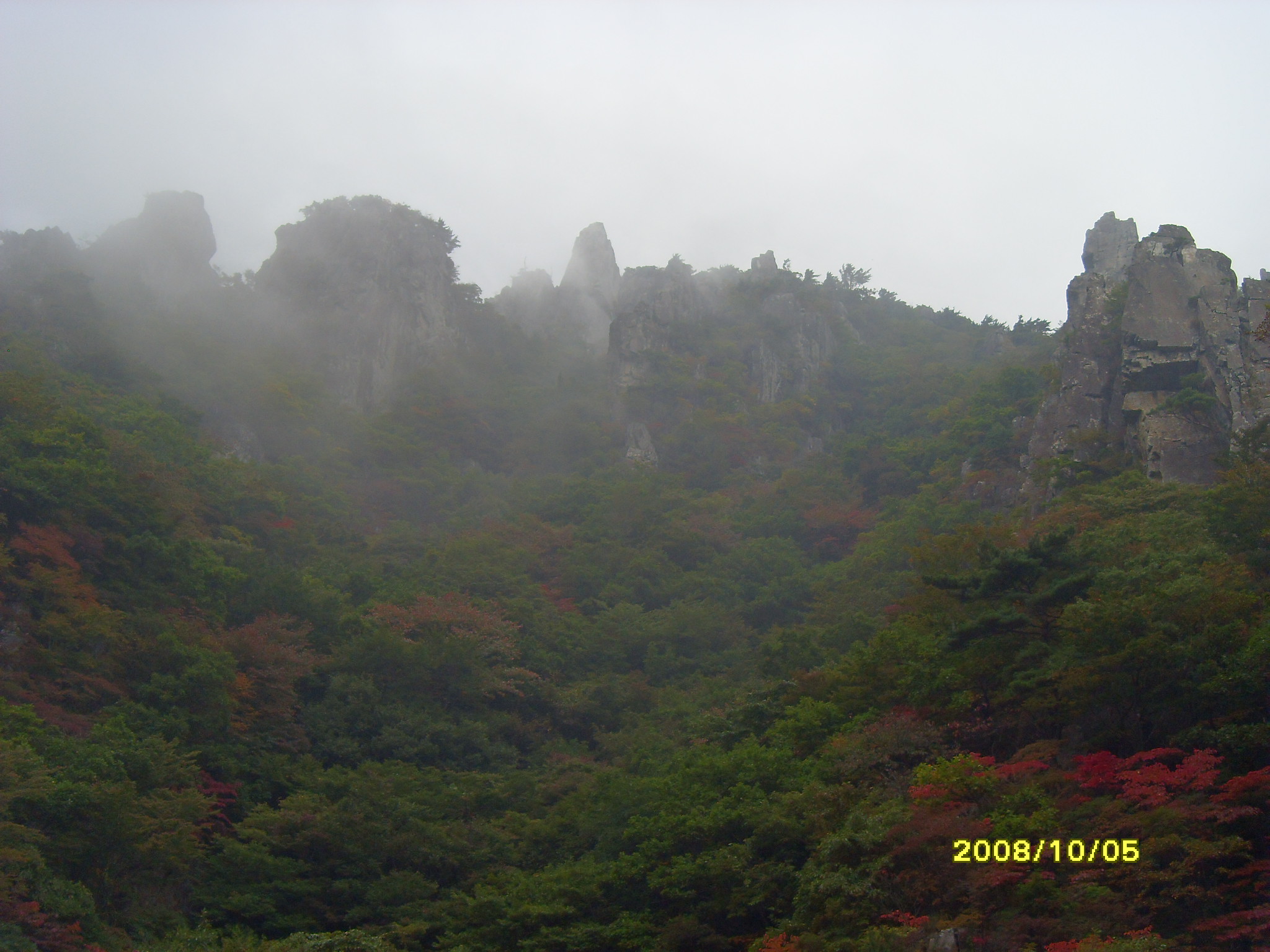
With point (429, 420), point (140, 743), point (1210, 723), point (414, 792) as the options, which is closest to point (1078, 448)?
point (1210, 723)

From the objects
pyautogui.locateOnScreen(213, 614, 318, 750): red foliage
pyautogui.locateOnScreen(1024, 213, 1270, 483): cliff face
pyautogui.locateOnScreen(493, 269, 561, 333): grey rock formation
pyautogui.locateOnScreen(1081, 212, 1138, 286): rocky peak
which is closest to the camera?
pyautogui.locateOnScreen(213, 614, 318, 750): red foliage

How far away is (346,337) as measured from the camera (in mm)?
48406

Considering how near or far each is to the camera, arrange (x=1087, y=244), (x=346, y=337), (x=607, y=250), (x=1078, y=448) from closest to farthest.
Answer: (x=1078, y=448) → (x=1087, y=244) → (x=346, y=337) → (x=607, y=250)

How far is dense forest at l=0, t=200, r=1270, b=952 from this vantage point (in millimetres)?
13430

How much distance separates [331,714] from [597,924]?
9874 mm

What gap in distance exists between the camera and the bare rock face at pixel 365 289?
48.1m

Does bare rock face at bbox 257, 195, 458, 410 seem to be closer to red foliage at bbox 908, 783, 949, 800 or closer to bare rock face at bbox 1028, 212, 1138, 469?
bare rock face at bbox 1028, 212, 1138, 469

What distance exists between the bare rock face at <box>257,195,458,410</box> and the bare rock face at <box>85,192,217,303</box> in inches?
111

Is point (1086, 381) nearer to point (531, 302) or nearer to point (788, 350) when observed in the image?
point (788, 350)

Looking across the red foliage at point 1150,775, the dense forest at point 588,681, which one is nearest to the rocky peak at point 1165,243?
the dense forest at point 588,681

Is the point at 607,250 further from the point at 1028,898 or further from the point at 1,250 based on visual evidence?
the point at 1028,898

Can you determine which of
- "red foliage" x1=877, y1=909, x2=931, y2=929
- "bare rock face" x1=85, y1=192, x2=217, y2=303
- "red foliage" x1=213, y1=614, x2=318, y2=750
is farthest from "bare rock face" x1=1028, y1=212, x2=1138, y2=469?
"bare rock face" x1=85, y1=192, x2=217, y2=303

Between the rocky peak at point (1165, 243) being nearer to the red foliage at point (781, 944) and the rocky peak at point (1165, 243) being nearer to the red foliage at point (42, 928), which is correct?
the red foliage at point (781, 944)
